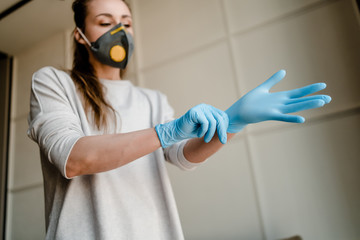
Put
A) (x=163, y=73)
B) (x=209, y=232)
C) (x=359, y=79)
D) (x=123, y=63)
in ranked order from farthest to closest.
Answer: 1. (x=163, y=73)
2. (x=209, y=232)
3. (x=359, y=79)
4. (x=123, y=63)

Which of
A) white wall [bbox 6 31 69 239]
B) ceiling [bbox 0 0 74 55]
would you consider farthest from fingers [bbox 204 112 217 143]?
white wall [bbox 6 31 69 239]

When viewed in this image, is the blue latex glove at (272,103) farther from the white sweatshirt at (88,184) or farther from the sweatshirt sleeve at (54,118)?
the sweatshirt sleeve at (54,118)

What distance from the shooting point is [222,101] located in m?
2.00

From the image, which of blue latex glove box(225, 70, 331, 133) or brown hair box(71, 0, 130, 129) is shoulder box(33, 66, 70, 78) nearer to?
brown hair box(71, 0, 130, 129)

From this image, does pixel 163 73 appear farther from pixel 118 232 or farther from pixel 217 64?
pixel 118 232

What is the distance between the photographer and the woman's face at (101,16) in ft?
3.85

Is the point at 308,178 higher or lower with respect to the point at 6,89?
lower

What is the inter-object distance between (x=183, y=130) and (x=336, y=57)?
1284 millimetres

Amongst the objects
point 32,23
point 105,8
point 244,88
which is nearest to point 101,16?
point 105,8

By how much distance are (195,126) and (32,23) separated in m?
2.00

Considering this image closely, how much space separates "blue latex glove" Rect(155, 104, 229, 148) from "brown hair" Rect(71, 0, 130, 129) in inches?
11.1

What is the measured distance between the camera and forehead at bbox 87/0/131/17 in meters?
1.17

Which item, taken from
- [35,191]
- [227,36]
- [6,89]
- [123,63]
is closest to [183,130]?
[123,63]

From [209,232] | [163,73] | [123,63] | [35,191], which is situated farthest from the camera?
[35,191]
